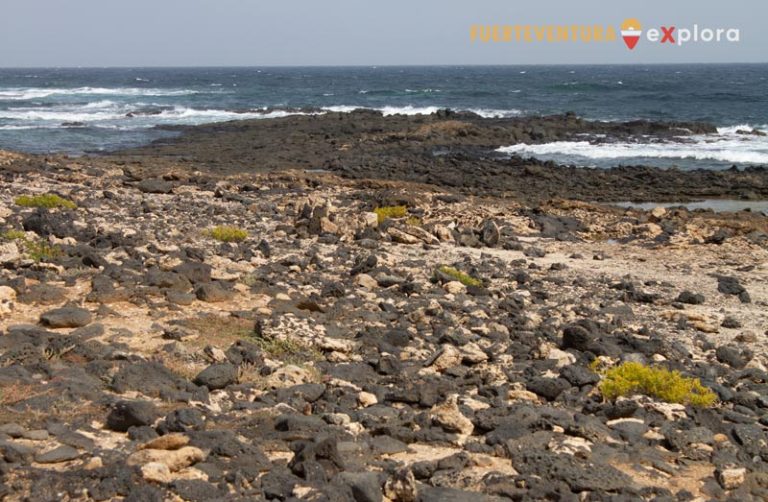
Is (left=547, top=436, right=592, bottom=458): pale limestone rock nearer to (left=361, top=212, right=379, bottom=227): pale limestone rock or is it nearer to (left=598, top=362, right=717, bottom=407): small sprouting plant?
(left=598, top=362, right=717, bottom=407): small sprouting plant

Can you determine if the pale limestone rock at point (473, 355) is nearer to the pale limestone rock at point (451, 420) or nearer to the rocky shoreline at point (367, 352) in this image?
the rocky shoreline at point (367, 352)

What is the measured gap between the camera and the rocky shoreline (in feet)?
16.5

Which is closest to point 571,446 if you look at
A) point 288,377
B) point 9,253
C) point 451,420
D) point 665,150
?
point 451,420

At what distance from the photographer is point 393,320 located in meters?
8.78

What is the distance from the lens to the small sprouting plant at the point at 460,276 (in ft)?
34.9

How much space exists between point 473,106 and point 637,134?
71.2ft

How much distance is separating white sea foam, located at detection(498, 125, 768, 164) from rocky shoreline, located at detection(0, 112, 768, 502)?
1367cm

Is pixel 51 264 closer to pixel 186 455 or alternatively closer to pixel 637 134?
pixel 186 455

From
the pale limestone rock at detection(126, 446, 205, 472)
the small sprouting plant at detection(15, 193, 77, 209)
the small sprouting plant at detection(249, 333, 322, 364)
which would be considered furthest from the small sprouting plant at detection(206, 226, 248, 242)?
the pale limestone rock at detection(126, 446, 205, 472)

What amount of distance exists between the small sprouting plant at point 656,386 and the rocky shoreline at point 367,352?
0.35ft

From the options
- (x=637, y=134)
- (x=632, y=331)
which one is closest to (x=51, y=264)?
(x=632, y=331)

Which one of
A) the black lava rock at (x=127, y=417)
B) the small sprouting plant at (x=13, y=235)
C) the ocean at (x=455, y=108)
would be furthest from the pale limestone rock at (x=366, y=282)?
the ocean at (x=455, y=108)

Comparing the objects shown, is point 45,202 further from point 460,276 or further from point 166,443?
point 166,443

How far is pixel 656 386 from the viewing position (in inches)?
275
